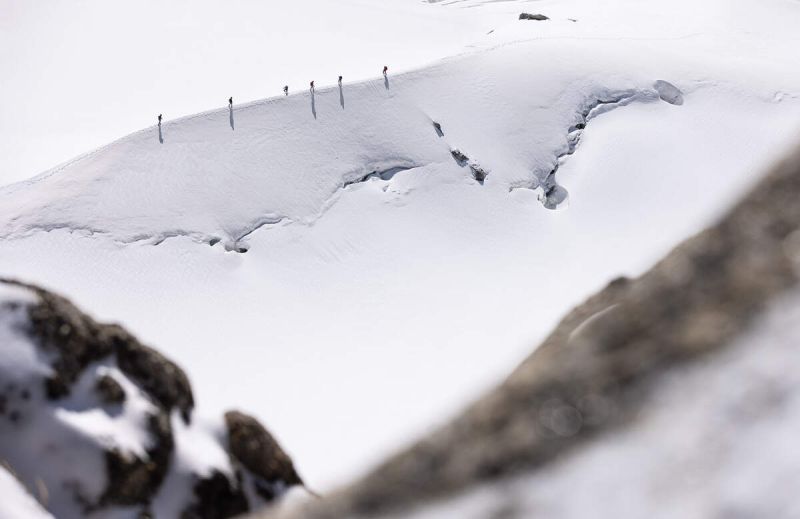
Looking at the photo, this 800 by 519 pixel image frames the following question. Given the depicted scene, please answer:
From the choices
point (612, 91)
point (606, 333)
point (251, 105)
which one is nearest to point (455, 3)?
point (612, 91)

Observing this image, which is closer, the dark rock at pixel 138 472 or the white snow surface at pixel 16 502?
the white snow surface at pixel 16 502

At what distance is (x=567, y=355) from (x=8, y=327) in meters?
8.49

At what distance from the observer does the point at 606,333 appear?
3.37m

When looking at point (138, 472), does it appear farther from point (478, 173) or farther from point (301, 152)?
point (478, 173)

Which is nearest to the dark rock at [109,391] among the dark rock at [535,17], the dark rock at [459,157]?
the dark rock at [459,157]

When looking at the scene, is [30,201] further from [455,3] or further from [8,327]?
[455,3]

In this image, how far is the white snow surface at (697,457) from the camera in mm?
2775

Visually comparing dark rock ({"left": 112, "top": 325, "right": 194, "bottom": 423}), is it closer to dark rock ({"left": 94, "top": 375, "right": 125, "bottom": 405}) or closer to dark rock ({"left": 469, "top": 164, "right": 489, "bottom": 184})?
dark rock ({"left": 94, "top": 375, "right": 125, "bottom": 405})

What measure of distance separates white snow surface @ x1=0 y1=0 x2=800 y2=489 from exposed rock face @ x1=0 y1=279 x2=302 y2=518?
520 cm

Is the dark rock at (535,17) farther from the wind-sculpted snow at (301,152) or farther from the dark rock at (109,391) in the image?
the dark rock at (109,391)

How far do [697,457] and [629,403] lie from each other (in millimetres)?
306

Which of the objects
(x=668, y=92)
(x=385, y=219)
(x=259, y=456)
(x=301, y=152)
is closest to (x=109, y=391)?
(x=259, y=456)

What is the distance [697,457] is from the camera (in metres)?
2.87

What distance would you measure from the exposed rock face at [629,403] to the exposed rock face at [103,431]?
706cm
